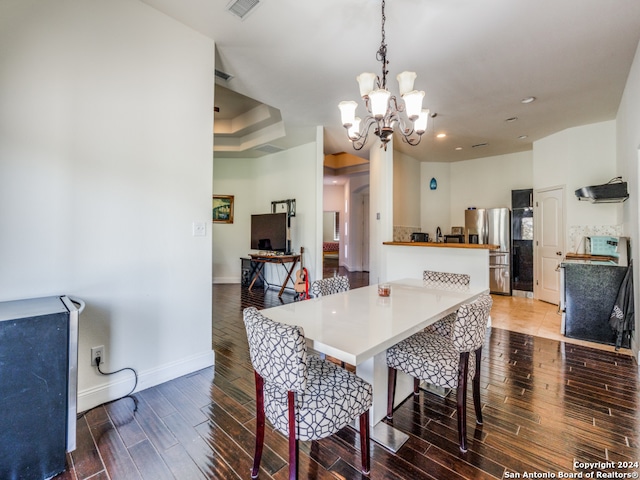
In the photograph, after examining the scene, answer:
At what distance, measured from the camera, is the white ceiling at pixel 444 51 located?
7.32 ft

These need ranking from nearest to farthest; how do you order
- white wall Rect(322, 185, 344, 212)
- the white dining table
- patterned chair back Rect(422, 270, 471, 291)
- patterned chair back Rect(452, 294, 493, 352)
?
the white dining table → patterned chair back Rect(452, 294, 493, 352) → patterned chair back Rect(422, 270, 471, 291) → white wall Rect(322, 185, 344, 212)

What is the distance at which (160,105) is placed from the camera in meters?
2.33

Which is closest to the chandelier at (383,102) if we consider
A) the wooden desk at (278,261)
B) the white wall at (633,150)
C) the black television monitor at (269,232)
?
the white wall at (633,150)

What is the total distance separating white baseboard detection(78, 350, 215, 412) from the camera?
1.98 m

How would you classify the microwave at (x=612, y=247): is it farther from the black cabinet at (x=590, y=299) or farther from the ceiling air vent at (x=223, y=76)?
the ceiling air vent at (x=223, y=76)

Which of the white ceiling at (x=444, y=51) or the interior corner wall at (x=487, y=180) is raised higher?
the white ceiling at (x=444, y=51)

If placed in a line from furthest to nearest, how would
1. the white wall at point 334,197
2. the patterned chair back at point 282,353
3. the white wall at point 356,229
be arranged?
the white wall at point 334,197 < the white wall at point 356,229 < the patterned chair back at point 282,353

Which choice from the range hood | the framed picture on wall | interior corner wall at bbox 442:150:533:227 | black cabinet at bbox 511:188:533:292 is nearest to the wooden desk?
the framed picture on wall

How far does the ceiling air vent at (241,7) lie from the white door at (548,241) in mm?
5308

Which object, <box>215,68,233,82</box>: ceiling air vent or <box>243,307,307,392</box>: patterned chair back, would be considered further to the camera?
<box>215,68,233,82</box>: ceiling air vent

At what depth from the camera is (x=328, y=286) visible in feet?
8.13

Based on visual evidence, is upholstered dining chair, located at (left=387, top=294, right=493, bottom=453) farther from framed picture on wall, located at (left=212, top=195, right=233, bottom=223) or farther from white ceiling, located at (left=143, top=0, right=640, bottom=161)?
framed picture on wall, located at (left=212, top=195, right=233, bottom=223)

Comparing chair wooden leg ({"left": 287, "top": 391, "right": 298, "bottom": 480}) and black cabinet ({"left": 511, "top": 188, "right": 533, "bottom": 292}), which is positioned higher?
black cabinet ({"left": 511, "top": 188, "right": 533, "bottom": 292})

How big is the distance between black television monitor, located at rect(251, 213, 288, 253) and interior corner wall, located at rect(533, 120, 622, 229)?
4788mm
